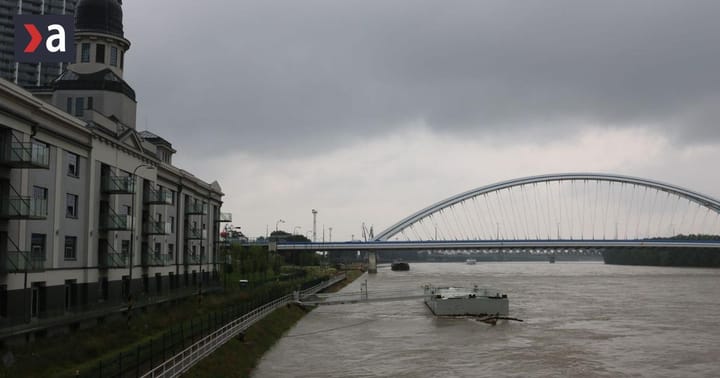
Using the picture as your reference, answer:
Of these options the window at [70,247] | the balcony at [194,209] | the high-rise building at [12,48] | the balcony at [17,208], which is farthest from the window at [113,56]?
the high-rise building at [12,48]

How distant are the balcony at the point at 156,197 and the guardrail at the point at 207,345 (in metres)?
11.1

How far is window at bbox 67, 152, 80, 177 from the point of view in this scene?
3725 cm

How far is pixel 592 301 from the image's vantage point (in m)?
73.8

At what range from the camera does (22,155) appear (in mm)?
30312

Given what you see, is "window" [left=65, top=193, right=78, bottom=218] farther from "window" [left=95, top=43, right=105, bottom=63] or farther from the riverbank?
"window" [left=95, top=43, right=105, bottom=63]

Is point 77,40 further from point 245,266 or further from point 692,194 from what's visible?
point 692,194

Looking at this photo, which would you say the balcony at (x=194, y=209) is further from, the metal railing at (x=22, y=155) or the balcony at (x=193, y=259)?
the metal railing at (x=22, y=155)

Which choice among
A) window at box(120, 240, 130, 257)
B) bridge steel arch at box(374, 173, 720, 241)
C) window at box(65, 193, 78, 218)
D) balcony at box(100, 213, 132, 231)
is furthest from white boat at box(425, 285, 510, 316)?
bridge steel arch at box(374, 173, 720, 241)

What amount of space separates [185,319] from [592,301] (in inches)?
1937

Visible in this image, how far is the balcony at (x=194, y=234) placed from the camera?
205ft

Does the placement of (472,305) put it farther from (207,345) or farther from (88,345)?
(88,345)

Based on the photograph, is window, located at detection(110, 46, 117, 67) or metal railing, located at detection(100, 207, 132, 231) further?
window, located at detection(110, 46, 117, 67)

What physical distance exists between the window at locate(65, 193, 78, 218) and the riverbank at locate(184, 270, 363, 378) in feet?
38.4

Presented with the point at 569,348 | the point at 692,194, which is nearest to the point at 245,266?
the point at 569,348
